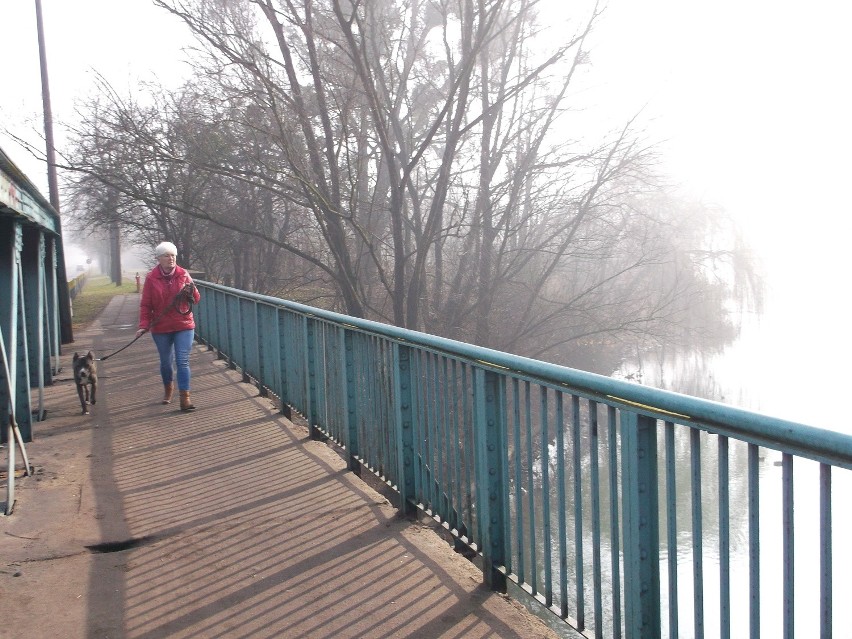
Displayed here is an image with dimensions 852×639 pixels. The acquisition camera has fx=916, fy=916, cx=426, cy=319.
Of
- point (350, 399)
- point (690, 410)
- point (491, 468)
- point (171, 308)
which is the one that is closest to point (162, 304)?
point (171, 308)

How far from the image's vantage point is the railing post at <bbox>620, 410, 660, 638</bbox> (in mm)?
2900

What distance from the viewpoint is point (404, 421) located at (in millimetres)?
5102

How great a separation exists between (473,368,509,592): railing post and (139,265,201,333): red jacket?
544cm

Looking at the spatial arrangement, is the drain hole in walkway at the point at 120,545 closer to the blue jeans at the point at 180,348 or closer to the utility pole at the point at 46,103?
the blue jeans at the point at 180,348

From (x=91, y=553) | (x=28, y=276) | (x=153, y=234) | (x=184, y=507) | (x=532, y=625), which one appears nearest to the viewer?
(x=532, y=625)

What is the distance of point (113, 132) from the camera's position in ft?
53.3

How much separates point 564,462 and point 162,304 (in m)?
6.20

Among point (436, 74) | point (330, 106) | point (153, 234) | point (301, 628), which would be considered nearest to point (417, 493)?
point (301, 628)

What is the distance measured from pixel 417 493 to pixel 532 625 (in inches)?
59.7

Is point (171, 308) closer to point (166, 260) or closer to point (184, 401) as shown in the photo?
point (166, 260)

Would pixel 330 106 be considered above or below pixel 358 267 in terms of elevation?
above

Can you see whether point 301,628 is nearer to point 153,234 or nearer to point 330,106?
point 330,106

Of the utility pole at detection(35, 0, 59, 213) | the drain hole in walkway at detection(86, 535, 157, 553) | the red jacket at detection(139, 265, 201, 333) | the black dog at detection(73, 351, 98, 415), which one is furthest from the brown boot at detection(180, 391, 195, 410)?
the utility pole at detection(35, 0, 59, 213)

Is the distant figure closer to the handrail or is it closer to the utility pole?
the handrail
